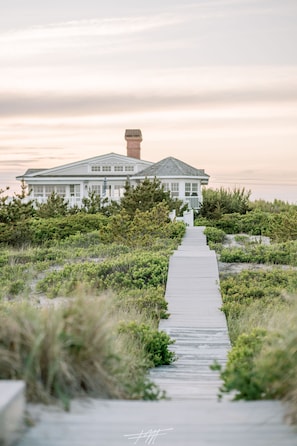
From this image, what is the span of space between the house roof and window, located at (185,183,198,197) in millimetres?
612

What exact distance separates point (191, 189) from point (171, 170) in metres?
1.61

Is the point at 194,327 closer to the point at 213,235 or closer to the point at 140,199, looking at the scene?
the point at 213,235

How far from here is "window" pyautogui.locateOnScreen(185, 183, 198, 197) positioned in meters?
40.0

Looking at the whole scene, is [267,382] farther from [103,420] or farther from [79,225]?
[79,225]

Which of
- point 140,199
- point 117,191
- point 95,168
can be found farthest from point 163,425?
point 95,168

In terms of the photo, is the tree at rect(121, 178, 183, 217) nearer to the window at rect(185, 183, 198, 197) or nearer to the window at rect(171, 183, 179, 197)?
the window at rect(171, 183, 179, 197)

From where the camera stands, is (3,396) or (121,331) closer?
(3,396)

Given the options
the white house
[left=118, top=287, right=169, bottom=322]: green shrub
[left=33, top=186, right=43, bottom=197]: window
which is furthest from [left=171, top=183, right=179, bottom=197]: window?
[left=118, top=287, right=169, bottom=322]: green shrub

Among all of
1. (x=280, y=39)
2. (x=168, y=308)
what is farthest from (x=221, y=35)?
(x=168, y=308)

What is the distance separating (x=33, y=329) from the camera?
488cm

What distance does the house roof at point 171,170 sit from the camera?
130ft

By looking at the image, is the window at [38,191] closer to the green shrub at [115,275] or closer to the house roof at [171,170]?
the house roof at [171,170]

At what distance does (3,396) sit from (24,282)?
37.1ft

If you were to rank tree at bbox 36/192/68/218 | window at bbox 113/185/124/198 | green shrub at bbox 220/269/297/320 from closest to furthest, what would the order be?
green shrub at bbox 220/269/297/320
tree at bbox 36/192/68/218
window at bbox 113/185/124/198
